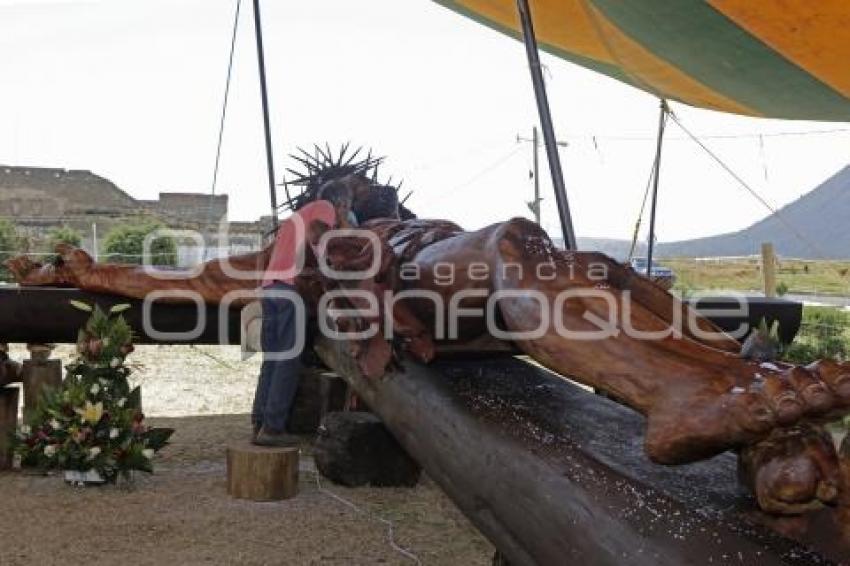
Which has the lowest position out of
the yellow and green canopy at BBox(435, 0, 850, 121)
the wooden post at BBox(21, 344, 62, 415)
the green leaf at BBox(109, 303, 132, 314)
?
the wooden post at BBox(21, 344, 62, 415)

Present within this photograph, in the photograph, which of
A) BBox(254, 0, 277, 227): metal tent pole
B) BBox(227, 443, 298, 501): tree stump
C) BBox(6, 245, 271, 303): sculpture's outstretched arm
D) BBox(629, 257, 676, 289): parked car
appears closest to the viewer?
BBox(629, 257, 676, 289): parked car

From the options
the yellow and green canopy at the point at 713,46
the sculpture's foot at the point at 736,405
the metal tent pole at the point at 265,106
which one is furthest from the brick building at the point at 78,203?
the sculpture's foot at the point at 736,405

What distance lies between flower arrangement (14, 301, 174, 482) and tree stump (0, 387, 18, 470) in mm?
67

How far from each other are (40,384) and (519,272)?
3.97 m

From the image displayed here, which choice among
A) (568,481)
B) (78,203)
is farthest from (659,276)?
(78,203)

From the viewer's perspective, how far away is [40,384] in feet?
15.7

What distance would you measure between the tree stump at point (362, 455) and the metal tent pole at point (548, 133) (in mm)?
1733

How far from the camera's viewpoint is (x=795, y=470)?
1.15 meters

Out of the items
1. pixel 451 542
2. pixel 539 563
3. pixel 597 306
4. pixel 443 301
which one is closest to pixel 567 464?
pixel 539 563

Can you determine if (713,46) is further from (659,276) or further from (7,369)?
(7,369)

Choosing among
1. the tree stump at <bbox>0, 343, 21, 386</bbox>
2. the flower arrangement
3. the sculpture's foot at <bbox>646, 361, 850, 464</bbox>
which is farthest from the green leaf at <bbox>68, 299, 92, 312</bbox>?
the sculpture's foot at <bbox>646, 361, 850, 464</bbox>

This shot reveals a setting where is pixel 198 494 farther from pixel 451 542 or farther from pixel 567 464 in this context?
pixel 567 464

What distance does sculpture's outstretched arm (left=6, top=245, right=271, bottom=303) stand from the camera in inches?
163

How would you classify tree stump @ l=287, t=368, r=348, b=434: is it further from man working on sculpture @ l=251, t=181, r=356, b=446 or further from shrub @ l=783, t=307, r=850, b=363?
shrub @ l=783, t=307, r=850, b=363
